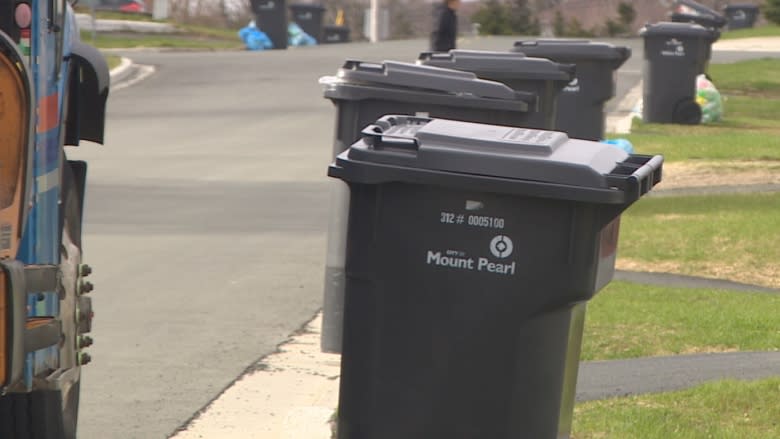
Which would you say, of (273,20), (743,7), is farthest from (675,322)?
(743,7)

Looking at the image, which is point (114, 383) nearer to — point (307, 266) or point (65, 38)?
point (65, 38)

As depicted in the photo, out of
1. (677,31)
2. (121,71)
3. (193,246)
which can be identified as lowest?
(121,71)

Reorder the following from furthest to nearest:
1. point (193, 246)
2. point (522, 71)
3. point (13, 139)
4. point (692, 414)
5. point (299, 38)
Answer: point (299, 38) → point (193, 246) → point (522, 71) → point (692, 414) → point (13, 139)

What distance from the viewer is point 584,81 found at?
52.2ft

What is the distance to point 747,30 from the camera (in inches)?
1934

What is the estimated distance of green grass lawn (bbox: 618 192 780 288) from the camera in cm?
1040

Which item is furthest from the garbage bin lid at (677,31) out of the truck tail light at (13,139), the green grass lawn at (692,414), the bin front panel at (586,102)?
the truck tail light at (13,139)

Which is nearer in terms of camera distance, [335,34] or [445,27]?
[445,27]

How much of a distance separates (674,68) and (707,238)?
9925mm

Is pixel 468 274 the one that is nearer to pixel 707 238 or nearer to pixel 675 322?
pixel 675 322

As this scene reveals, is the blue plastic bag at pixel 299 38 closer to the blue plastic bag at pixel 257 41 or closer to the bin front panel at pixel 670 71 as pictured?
the blue plastic bag at pixel 257 41

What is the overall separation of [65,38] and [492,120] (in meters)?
2.73

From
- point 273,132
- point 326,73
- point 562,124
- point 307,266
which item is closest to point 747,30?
point 326,73

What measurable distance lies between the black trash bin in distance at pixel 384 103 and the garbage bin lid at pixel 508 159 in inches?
77.0
